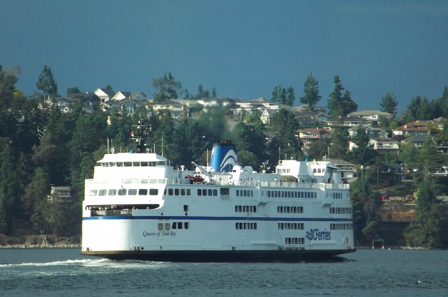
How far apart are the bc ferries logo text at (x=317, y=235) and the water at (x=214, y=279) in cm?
230

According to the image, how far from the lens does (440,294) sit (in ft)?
168

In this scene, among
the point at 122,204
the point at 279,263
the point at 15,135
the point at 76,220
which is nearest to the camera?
Answer: the point at 122,204

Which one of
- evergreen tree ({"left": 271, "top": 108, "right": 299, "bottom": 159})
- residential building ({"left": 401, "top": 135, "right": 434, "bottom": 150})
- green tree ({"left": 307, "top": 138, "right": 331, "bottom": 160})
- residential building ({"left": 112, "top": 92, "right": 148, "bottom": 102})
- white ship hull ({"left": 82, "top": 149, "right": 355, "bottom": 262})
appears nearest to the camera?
Answer: white ship hull ({"left": 82, "top": 149, "right": 355, "bottom": 262})

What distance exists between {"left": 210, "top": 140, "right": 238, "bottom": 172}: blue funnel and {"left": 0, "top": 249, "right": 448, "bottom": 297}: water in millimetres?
8453

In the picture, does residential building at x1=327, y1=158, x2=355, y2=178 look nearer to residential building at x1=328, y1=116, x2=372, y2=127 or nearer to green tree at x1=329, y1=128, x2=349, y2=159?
green tree at x1=329, y1=128, x2=349, y2=159

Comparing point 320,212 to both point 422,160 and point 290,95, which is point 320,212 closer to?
point 422,160

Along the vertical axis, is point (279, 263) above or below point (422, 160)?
below

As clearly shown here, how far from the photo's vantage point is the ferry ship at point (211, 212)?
57.9 metres

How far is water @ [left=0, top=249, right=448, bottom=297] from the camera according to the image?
1961 inches

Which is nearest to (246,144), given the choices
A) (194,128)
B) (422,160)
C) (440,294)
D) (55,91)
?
(194,128)

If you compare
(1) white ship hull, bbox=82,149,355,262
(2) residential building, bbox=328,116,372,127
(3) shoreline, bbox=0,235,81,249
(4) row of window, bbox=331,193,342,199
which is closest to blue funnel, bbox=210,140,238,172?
(1) white ship hull, bbox=82,149,355,262

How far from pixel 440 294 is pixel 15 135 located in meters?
72.1

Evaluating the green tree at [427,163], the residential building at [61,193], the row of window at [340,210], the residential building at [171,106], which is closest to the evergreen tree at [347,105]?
the residential building at [171,106]

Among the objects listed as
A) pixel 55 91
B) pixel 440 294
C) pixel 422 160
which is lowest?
pixel 440 294
